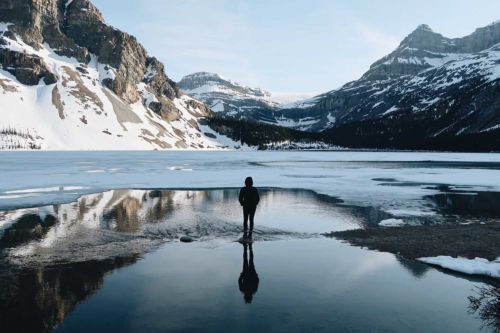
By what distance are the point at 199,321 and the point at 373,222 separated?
646 inches

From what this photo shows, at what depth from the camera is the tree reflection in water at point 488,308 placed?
1044cm

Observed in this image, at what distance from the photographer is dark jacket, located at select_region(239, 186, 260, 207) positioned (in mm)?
21000

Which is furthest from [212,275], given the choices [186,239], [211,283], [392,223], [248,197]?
[392,223]

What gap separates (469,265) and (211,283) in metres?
9.00

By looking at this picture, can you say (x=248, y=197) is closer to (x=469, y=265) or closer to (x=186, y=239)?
(x=186, y=239)

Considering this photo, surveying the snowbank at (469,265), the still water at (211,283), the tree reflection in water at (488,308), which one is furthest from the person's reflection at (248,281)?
the snowbank at (469,265)

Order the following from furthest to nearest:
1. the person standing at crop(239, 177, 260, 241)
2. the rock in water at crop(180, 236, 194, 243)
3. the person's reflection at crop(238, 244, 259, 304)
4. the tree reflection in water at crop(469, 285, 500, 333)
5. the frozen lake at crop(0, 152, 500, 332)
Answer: the person standing at crop(239, 177, 260, 241) < the rock in water at crop(180, 236, 194, 243) < the person's reflection at crop(238, 244, 259, 304) < the frozen lake at crop(0, 152, 500, 332) < the tree reflection in water at crop(469, 285, 500, 333)

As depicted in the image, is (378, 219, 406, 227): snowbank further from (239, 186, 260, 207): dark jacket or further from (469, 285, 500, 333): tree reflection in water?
(469, 285, 500, 333): tree reflection in water

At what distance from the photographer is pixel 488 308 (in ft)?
37.1

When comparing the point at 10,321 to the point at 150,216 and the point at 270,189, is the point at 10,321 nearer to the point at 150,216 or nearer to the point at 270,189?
the point at 150,216

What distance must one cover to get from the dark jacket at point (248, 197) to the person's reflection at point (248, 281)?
482 centimetres

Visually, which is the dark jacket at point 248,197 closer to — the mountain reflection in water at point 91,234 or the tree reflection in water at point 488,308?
the mountain reflection in water at point 91,234

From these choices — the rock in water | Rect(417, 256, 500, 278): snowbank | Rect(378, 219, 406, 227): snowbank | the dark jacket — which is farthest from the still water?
the dark jacket

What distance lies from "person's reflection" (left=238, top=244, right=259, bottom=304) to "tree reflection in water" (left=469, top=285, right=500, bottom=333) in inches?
228
